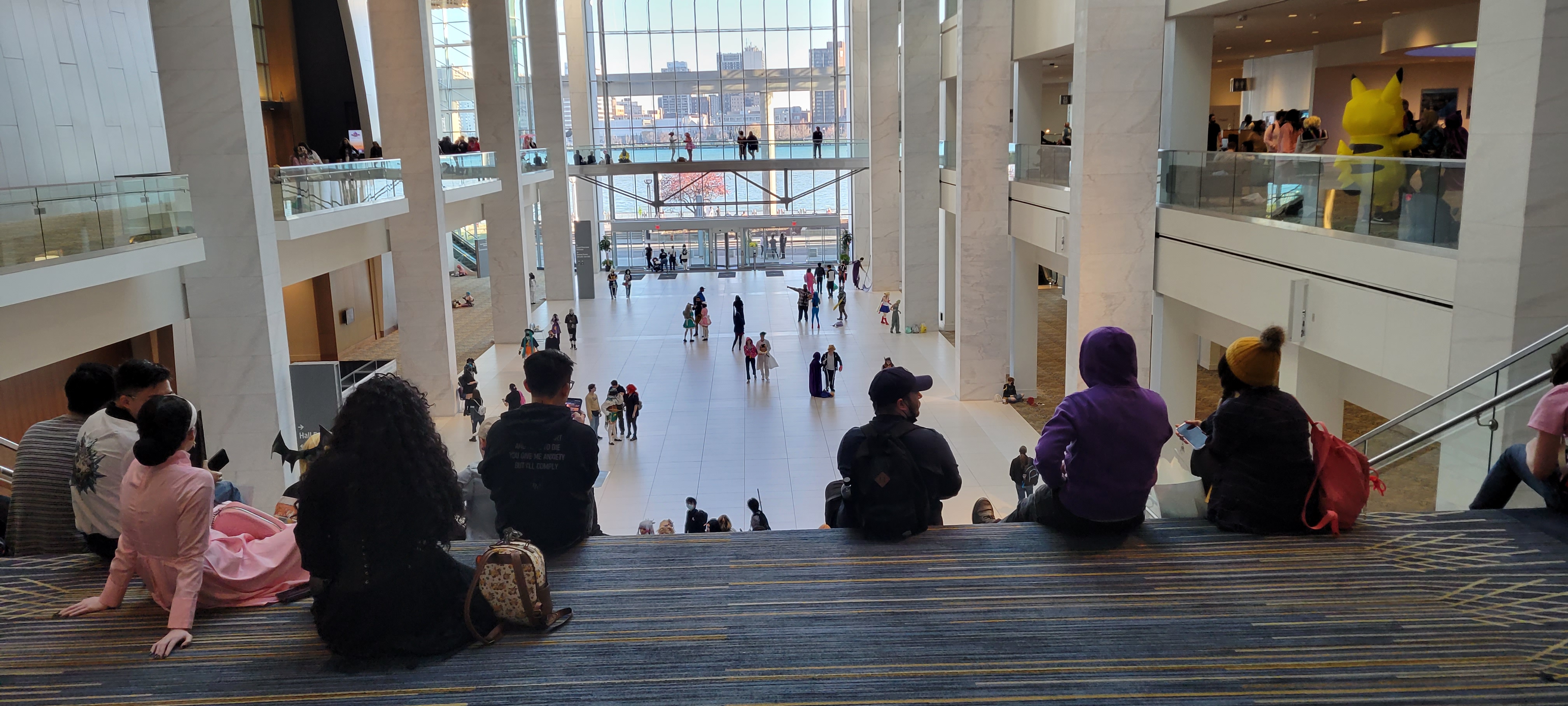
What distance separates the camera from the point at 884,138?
3253 cm

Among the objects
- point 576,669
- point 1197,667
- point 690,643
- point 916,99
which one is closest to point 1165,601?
point 1197,667

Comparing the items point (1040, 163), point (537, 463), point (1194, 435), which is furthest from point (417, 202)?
point (1194, 435)

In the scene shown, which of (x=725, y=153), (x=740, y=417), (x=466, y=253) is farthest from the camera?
(x=466, y=253)

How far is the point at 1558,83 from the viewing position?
6984 millimetres

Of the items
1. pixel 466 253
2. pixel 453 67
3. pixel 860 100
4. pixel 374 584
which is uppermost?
pixel 453 67

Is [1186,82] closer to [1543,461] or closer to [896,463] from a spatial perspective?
[1543,461]

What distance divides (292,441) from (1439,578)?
1227 cm

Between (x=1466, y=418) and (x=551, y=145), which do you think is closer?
(x=1466, y=418)

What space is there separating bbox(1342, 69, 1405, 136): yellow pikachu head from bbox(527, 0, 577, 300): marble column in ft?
84.1

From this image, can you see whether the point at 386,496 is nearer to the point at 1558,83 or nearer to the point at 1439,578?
the point at 1439,578

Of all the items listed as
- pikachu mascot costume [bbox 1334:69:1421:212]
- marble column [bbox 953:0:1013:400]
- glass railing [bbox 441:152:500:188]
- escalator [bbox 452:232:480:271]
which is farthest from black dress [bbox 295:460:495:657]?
escalator [bbox 452:232:480:271]

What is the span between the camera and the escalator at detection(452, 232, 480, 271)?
1609 inches

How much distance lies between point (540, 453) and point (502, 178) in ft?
75.3

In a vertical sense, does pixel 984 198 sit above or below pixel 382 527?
above
